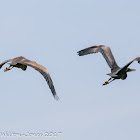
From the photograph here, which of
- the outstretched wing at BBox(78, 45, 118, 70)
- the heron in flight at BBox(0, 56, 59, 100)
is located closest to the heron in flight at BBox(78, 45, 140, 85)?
the outstretched wing at BBox(78, 45, 118, 70)

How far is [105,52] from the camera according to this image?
45.2 m

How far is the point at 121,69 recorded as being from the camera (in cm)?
4266

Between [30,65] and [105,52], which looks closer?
[30,65]

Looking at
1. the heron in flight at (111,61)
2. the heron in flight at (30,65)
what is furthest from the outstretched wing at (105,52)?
the heron in flight at (30,65)

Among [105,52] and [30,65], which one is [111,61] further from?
[30,65]

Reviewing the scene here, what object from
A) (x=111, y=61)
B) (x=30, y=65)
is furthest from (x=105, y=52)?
(x=30, y=65)

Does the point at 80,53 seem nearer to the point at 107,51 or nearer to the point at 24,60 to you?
the point at 107,51

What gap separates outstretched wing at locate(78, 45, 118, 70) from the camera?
44.3 metres

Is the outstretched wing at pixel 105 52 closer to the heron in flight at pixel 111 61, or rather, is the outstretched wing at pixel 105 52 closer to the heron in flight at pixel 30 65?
the heron in flight at pixel 111 61

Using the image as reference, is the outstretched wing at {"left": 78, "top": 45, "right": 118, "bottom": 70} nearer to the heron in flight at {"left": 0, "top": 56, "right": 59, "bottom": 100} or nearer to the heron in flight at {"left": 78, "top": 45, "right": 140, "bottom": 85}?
the heron in flight at {"left": 78, "top": 45, "right": 140, "bottom": 85}

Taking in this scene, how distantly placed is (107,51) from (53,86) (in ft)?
29.9

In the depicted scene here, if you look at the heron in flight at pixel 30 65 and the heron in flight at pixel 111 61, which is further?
the heron in flight at pixel 111 61

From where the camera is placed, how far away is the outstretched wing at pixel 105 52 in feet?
145

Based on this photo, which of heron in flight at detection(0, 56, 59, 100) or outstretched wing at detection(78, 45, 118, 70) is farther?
outstretched wing at detection(78, 45, 118, 70)
